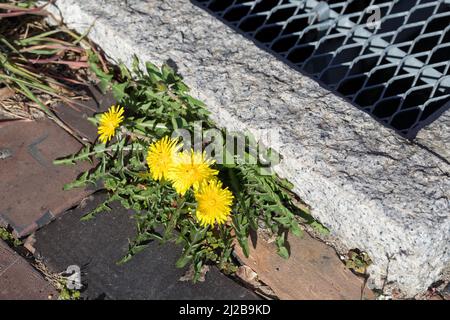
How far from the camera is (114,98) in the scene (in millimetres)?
2760

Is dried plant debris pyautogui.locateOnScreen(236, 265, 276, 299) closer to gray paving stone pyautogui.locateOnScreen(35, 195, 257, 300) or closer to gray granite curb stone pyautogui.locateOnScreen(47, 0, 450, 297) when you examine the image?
gray paving stone pyautogui.locateOnScreen(35, 195, 257, 300)

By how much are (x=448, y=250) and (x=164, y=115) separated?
3.68 feet

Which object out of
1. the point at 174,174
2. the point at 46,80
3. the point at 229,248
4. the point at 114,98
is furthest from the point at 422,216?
the point at 46,80

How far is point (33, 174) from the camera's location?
252 centimetres

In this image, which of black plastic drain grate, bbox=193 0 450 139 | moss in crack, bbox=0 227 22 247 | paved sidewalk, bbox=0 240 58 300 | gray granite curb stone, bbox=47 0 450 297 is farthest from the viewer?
black plastic drain grate, bbox=193 0 450 139

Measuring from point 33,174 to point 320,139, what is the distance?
3.56 ft

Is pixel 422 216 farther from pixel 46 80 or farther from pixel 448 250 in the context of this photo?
pixel 46 80

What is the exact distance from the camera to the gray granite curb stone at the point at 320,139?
2041mm

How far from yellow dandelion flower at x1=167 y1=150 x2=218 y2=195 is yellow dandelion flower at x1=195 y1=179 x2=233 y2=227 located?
3 cm

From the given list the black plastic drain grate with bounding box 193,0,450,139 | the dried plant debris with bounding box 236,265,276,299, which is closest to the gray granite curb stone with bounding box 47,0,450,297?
the black plastic drain grate with bounding box 193,0,450,139

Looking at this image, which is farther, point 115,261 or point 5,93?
point 5,93

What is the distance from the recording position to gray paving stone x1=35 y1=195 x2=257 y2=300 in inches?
85.7

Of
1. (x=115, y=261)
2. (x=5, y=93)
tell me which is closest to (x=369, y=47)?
(x=115, y=261)

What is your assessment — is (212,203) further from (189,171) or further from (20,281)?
(20,281)
